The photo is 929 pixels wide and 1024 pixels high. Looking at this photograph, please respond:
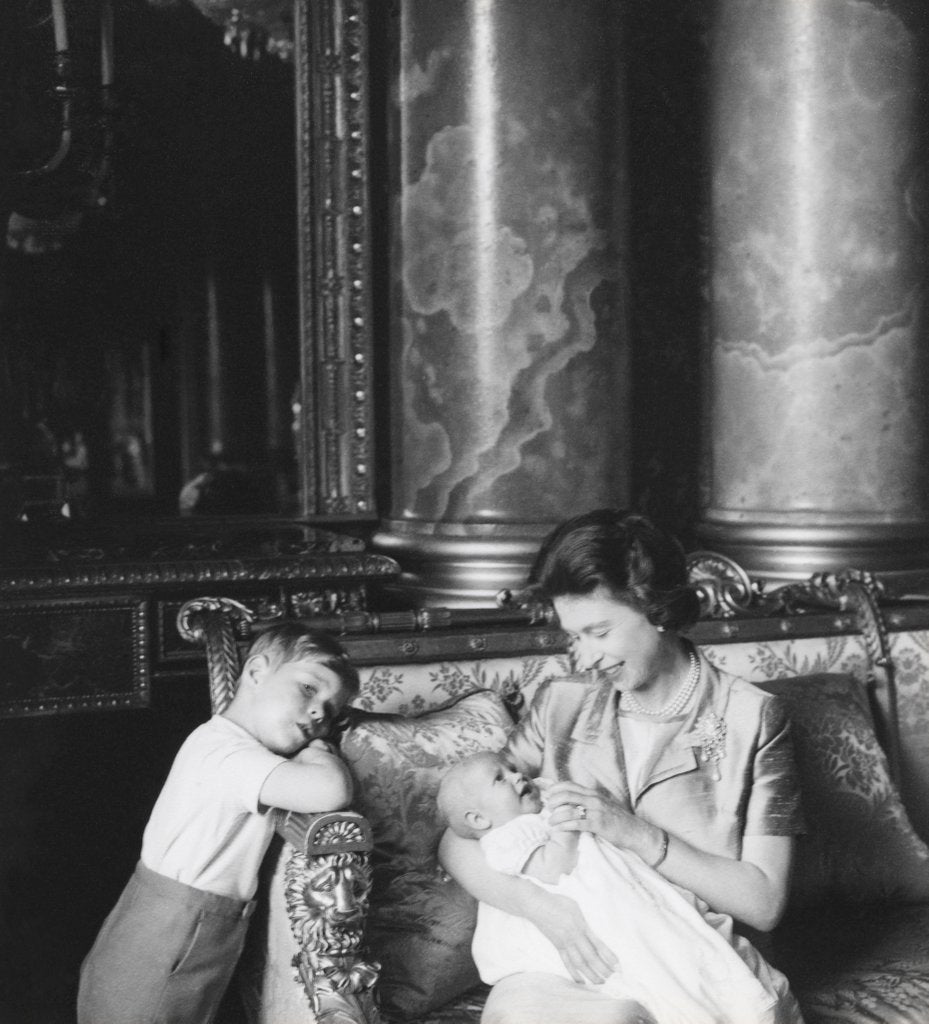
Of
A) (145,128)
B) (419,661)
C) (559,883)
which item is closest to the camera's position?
(559,883)

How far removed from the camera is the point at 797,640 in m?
2.96

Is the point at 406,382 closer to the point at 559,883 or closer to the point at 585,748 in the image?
the point at 585,748

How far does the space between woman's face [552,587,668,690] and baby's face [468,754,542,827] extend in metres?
0.23

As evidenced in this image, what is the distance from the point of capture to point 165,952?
221cm

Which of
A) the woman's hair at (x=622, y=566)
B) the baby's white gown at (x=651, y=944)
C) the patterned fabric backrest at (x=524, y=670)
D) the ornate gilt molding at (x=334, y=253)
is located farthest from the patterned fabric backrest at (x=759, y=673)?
the ornate gilt molding at (x=334, y=253)

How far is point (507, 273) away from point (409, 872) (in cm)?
169

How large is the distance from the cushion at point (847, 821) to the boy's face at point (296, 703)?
1.03 metres

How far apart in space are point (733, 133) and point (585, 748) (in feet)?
6.94

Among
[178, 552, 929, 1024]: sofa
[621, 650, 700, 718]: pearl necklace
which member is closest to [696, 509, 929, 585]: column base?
[178, 552, 929, 1024]: sofa

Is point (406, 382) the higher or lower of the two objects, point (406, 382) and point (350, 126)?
the lower

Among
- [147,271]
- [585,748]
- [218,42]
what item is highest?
[218,42]

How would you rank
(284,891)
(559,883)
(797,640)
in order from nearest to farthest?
(559,883) → (284,891) → (797,640)

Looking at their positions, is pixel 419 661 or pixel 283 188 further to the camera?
pixel 283 188

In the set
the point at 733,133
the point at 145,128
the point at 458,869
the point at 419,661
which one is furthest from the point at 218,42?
the point at 458,869
